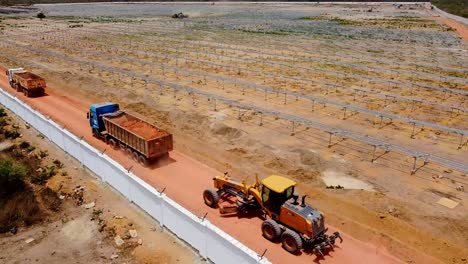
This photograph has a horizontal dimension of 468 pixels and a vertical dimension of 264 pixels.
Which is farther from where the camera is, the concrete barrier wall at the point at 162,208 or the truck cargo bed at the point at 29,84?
the truck cargo bed at the point at 29,84

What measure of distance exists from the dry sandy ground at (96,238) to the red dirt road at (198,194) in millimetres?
1914

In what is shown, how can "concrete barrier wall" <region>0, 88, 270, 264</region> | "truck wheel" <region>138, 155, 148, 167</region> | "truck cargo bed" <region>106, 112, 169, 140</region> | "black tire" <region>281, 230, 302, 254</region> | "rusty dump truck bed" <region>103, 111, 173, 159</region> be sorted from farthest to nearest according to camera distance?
1. "truck cargo bed" <region>106, 112, 169, 140</region>
2. "truck wheel" <region>138, 155, 148, 167</region>
3. "rusty dump truck bed" <region>103, 111, 173, 159</region>
4. "black tire" <region>281, 230, 302, 254</region>
5. "concrete barrier wall" <region>0, 88, 270, 264</region>

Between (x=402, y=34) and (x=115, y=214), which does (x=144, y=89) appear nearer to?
(x=115, y=214)

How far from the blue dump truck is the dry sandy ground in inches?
120

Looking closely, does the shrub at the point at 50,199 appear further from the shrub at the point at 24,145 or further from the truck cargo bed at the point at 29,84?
the truck cargo bed at the point at 29,84

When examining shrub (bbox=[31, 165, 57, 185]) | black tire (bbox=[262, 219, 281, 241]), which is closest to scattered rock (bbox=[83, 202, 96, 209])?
shrub (bbox=[31, 165, 57, 185])

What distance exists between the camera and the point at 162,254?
1492 centimetres

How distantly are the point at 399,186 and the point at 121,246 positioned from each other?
1333 centimetres

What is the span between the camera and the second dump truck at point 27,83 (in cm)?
3322

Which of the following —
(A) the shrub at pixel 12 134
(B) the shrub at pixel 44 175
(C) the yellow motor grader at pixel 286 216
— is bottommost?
(B) the shrub at pixel 44 175

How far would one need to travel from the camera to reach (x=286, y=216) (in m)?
14.3

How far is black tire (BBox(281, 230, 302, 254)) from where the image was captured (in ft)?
45.0

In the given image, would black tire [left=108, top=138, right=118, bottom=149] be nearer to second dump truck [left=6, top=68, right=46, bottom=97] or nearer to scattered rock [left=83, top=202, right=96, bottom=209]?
scattered rock [left=83, top=202, right=96, bottom=209]

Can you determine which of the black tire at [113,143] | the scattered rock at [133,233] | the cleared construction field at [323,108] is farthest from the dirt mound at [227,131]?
the scattered rock at [133,233]
